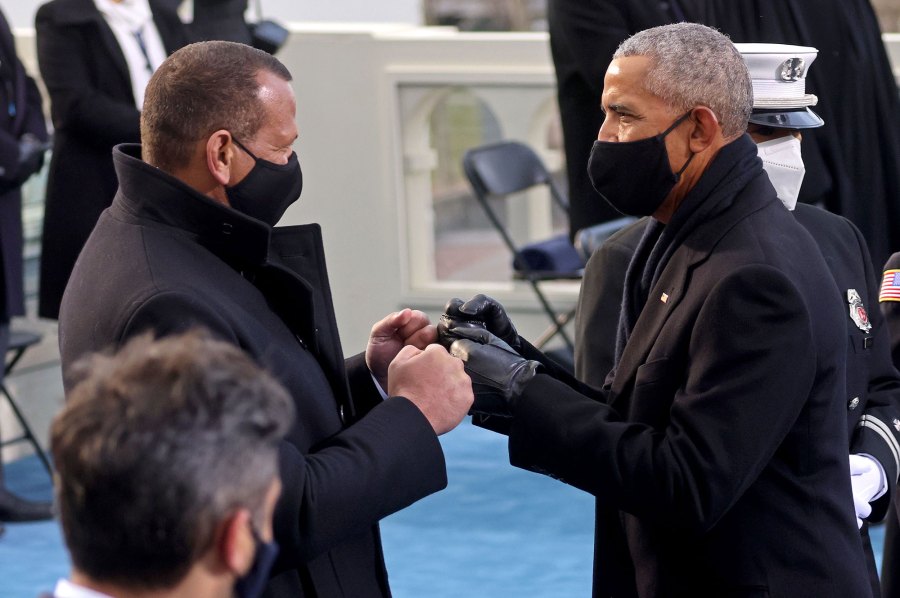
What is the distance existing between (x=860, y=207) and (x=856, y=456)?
2.18m

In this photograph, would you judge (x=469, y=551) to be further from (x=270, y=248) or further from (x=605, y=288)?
(x=270, y=248)

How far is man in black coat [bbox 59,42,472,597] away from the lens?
6.95 ft

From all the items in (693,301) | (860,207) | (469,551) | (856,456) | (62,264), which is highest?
(693,301)

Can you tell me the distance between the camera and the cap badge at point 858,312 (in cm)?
274

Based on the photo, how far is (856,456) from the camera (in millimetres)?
2715

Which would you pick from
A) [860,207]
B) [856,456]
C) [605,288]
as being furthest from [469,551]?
[856,456]

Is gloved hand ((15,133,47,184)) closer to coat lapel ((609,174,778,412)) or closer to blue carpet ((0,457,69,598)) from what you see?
blue carpet ((0,457,69,598))

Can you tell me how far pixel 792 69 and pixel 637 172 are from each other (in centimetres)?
63

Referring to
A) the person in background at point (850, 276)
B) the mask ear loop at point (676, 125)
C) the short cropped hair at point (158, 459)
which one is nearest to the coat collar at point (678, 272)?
the mask ear loop at point (676, 125)

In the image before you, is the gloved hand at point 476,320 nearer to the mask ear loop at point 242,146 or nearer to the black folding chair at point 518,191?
the mask ear loop at point 242,146

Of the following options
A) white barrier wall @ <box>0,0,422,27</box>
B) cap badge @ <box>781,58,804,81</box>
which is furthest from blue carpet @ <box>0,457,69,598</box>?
white barrier wall @ <box>0,0,422,27</box>

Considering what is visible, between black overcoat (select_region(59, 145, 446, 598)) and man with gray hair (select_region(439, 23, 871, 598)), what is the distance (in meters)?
0.28

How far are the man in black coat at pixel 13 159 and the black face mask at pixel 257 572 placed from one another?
3791 millimetres

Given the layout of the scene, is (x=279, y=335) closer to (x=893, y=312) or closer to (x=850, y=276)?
(x=850, y=276)
